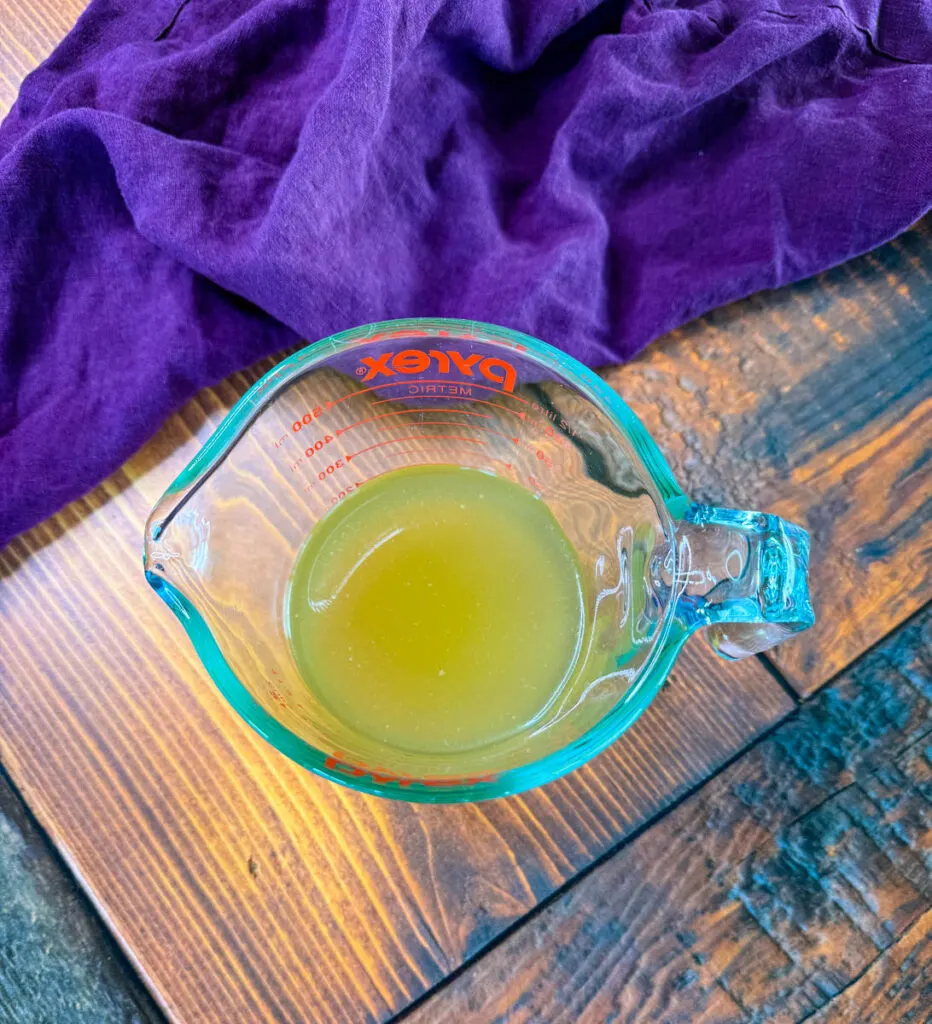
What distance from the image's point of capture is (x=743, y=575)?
1.45 ft

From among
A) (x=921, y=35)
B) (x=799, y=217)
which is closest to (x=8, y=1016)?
(x=799, y=217)

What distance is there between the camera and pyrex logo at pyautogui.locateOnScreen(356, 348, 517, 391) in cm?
52

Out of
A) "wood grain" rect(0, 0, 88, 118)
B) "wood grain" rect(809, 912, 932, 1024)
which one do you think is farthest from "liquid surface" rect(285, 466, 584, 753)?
"wood grain" rect(0, 0, 88, 118)

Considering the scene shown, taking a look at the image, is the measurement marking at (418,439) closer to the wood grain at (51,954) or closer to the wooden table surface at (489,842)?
the wooden table surface at (489,842)

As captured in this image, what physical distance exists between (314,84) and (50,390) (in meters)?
0.31

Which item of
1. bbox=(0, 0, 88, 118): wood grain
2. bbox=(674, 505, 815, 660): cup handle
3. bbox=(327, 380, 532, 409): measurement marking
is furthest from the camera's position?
bbox=(0, 0, 88, 118): wood grain

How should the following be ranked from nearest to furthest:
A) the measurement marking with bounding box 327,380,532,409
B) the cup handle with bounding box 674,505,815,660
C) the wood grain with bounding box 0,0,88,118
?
1. the cup handle with bounding box 674,505,815,660
2. the measurement marking with bounding box 327,380,532,409
3. the wood grain with bounding box 0,0,88,118

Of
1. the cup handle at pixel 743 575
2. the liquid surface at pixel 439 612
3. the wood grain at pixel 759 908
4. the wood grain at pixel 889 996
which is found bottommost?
the wood grain at pixel 889 996

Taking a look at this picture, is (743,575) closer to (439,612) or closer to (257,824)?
(439,612)

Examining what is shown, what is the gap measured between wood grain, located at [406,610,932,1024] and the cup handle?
168 millimetres

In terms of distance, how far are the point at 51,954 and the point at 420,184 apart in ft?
2.00

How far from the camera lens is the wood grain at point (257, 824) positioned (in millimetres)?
557

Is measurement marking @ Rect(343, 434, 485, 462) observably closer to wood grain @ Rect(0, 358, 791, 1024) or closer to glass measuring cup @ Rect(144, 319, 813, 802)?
glass measuring cup @ Rect(144, 319, 813, 802)

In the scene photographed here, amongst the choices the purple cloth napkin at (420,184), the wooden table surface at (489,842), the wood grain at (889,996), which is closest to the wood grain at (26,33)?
the purple cloth napkin at (420,184)
